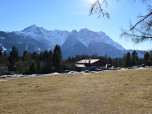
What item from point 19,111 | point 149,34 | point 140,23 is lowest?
point 19,111

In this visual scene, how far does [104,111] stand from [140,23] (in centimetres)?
574

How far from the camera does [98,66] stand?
7931cm

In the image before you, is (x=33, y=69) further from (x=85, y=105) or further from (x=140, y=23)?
(x=140, y=23)

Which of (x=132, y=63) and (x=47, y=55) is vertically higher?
(x=47, y=55)

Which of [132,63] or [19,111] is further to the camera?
[132,63]

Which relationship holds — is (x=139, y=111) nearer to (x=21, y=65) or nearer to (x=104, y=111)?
(x=104, y=111)

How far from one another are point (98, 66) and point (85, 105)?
71062 millimetres

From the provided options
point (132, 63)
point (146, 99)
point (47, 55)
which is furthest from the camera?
point (132, 63)

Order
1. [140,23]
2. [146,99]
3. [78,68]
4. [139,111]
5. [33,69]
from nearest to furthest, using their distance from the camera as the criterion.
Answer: [140,23]
[139,111]
[146,99]
[33,69]
[78,68]

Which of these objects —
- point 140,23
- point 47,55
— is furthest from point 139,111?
point 47,55

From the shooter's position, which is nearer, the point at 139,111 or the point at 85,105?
the point at 139,111

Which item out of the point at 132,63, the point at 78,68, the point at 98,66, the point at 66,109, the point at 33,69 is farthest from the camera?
the point at 132,63

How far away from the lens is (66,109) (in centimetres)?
898

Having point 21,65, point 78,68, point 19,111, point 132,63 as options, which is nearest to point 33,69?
point 21,65
